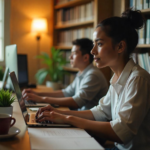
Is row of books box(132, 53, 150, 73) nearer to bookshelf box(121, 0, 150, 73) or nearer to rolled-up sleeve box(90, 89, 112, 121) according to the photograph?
bookshelf box(121, 0, 150, 73)

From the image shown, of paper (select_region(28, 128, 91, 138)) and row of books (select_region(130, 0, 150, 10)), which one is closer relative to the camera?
paper (select_region(28, 128, 91, 138))

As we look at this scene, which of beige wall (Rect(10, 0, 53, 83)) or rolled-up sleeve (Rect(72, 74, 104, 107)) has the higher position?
beige wall (Rect(10, 0, 53, 83))

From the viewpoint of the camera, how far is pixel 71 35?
396 cm

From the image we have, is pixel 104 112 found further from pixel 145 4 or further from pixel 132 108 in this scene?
pixel 145 4

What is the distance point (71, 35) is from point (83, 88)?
2.22 m

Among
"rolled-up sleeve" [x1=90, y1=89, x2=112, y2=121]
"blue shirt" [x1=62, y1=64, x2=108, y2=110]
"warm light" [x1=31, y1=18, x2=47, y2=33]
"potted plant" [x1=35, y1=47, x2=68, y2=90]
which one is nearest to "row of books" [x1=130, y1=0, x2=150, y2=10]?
"blue shirt" [x1=62, y1=64, x2=108, y2=110]

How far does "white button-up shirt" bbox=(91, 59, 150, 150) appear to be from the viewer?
1030 mm

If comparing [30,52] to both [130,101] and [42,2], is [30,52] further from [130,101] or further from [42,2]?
[130,101]

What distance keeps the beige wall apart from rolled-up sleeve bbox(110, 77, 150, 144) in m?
3.43

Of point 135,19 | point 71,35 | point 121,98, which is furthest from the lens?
point 71,35

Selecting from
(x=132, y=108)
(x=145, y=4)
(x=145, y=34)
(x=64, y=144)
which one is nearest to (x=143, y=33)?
(x=145, y=34)

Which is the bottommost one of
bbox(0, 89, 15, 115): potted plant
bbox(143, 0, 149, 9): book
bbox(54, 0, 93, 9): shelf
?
bbox(0, 89, 15, 115): potted plant

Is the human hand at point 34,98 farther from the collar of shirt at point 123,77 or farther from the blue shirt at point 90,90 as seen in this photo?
the collar of shirt at point 123,77

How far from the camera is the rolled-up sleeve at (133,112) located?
1.03 meters
